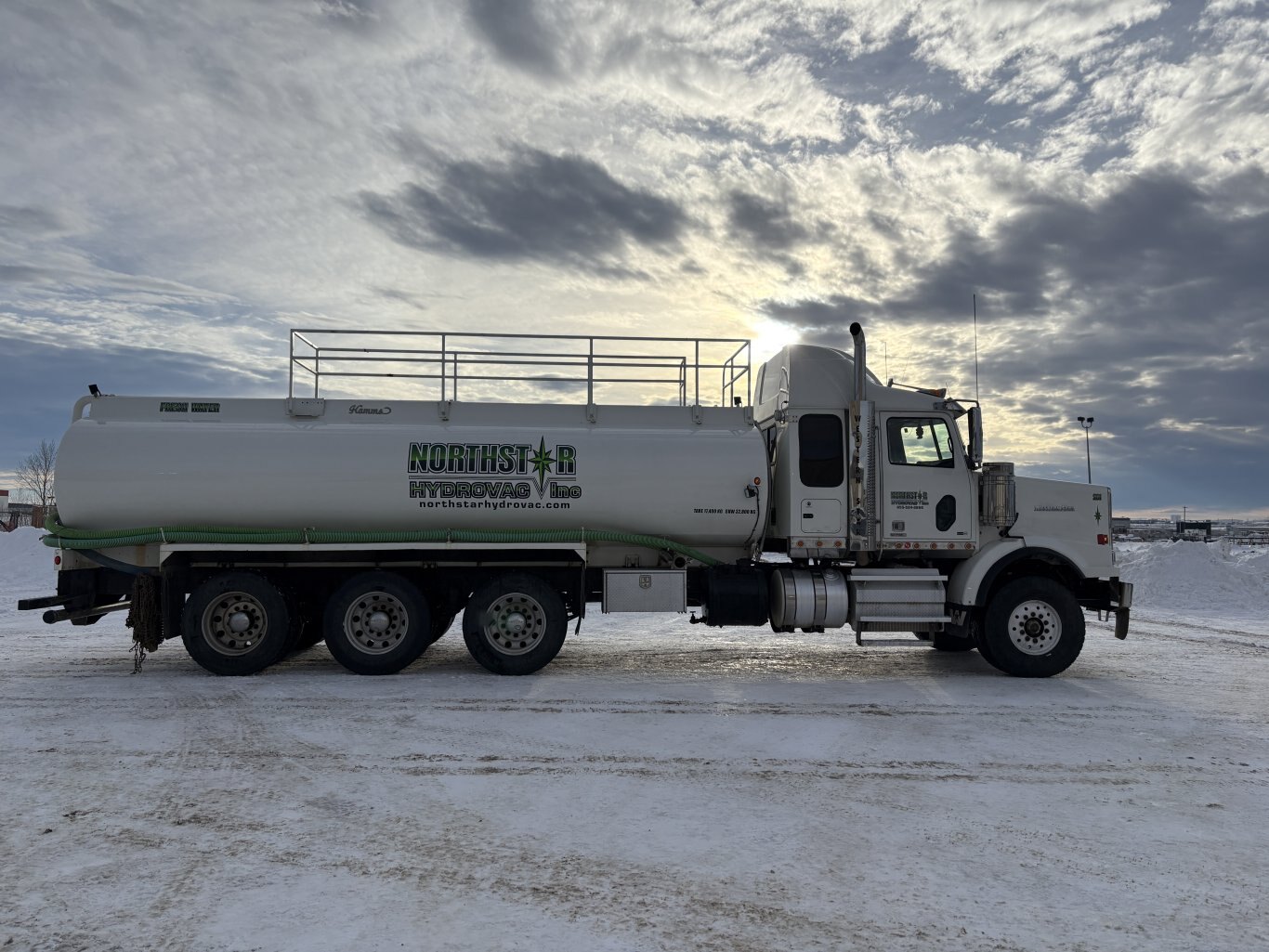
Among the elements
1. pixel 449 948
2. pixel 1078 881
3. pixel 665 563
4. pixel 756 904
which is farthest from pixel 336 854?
pixel 665 563

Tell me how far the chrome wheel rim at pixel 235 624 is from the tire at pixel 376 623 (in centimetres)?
83

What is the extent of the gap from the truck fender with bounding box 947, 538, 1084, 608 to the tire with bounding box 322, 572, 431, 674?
6889 millimetres

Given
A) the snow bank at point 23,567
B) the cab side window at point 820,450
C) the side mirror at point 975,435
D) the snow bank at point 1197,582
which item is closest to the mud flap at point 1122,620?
the side mirror at point 975,435

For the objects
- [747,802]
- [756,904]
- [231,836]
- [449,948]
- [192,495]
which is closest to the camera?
[449,948]

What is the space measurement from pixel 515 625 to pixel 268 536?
3.27 meters

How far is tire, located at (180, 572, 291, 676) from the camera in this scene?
1005 centimetres

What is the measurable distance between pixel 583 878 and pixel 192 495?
7882mm

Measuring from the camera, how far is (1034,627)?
1058cm

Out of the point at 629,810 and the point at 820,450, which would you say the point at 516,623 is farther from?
the point at 629,810

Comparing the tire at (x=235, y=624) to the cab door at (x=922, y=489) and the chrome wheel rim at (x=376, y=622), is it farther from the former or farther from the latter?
the cab door at (x=922, y=489)

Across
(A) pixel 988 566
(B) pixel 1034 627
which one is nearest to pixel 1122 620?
(B) pixel 1034 627

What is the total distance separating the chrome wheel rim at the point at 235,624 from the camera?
10.1 metres

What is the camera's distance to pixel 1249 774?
263 inches

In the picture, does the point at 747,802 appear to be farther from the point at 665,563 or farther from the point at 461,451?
the point at 461,451
